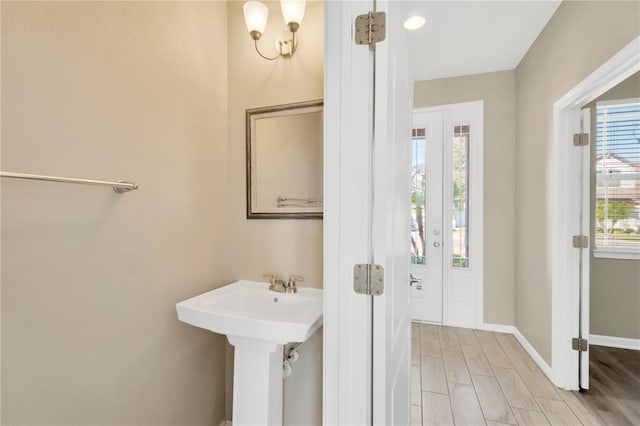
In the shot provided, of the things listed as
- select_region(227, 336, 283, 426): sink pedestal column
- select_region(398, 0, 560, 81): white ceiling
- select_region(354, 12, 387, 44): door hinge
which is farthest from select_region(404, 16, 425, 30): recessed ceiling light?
select_region(227, 336, 283, 426): sink pedestal column

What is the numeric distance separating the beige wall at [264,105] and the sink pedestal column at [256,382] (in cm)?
29

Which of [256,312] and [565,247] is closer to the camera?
[256,312]

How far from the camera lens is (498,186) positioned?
3.04 m

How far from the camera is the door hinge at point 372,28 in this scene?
0.82 metres

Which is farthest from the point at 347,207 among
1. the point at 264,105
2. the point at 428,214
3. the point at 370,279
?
the point at 428,214

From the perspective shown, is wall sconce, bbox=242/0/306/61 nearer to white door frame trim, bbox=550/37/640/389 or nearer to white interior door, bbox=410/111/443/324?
white door frame trim, bbox=550/37/640/389

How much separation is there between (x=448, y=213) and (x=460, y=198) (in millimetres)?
203

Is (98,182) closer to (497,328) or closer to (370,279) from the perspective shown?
(370,279)

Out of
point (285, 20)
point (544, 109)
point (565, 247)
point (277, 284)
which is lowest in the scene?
point (277, 284)

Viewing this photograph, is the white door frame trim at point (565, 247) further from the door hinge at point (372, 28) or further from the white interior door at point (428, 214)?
the door hinge at point (372, 28)

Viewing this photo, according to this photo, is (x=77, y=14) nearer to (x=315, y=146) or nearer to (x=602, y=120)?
(x=315, y=146)

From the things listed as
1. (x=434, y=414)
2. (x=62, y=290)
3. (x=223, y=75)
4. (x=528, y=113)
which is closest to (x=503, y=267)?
(x=528, y=113)

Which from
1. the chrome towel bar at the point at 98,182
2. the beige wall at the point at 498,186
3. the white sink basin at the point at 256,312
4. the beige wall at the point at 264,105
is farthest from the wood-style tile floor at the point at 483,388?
the chrome towel bar at the point at 98,182

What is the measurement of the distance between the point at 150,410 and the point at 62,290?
679 mm
